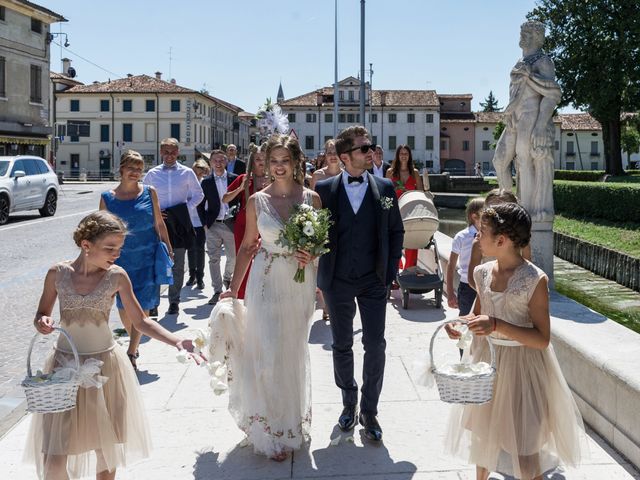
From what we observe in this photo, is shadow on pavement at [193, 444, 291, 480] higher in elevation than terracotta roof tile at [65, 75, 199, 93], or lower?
lower

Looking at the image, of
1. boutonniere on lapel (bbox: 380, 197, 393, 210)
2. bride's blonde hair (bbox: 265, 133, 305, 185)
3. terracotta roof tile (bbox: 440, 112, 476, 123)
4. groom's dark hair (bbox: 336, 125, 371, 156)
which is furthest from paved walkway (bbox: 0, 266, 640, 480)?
terracotta roof tile (bbox: 440, 112, 476, 123)

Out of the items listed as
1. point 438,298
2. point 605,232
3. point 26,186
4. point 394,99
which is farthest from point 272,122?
point 394,99

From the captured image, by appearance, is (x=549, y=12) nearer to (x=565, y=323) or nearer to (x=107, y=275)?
(x=565, y=323)

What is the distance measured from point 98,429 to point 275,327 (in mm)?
1388

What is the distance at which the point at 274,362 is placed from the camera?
4629 mm

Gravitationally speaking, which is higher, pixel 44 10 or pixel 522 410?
pixel 44 10

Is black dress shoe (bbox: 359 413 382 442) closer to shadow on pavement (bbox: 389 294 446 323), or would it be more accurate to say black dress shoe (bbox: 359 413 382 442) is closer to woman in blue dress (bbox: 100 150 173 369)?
woman in blue dress (bbox: 100 150 173 369)

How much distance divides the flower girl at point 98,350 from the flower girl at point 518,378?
148cm

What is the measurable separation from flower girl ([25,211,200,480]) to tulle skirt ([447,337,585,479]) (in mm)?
1482

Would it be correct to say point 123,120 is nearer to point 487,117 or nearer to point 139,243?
point 487,117

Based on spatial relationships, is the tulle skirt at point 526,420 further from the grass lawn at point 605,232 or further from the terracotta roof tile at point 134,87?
the terracotta roof tile at point 134,87

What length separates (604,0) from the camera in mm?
39281

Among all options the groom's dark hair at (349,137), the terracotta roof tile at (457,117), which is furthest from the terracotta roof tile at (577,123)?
the groom's dark hair at (349,137)

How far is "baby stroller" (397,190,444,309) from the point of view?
9.23 meters
